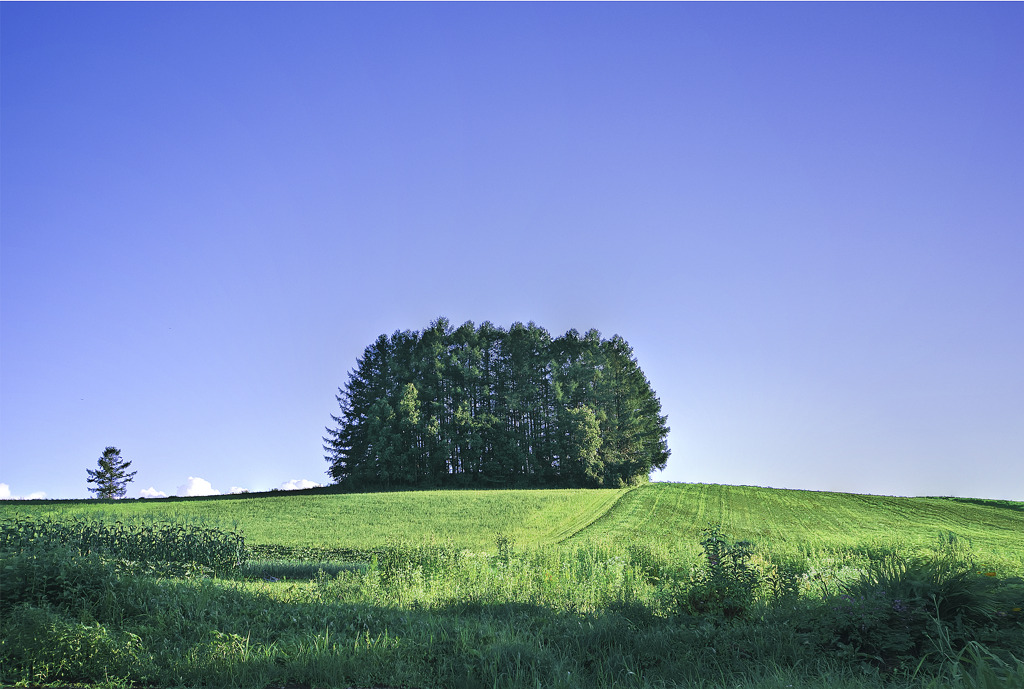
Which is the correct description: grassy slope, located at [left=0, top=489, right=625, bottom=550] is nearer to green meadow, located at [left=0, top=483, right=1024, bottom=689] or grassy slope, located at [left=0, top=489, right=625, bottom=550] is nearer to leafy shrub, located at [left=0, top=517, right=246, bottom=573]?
leafy shrub, located at [left=0, top=517, right=246, bottom=573]

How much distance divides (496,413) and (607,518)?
1959cm

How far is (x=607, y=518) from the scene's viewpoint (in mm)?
28266

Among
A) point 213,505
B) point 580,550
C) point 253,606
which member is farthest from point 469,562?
point 213,505

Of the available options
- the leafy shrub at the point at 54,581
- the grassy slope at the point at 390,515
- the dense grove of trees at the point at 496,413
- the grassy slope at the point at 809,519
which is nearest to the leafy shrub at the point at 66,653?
the leafy shrub at the point at 54,581

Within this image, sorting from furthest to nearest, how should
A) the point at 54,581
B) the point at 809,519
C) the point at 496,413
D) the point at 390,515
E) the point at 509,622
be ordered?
1. the point at 496,413
2. the point at 809,519
3. the point at 390,515
4. the point at 54,581
5. the point at 509,622

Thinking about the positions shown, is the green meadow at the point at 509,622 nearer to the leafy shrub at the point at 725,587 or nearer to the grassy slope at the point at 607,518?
the leafy shrub at the point at 725,587

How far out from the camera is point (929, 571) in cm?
708

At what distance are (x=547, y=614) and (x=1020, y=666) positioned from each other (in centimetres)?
542

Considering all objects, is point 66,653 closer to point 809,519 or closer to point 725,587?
point 725,587

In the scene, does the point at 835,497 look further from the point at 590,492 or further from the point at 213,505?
the point at 213,505

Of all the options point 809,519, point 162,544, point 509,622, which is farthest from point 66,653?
point 809,519

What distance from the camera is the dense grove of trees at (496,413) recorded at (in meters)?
43.3

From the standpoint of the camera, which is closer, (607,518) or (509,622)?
(509,622)

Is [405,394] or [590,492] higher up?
[405,394]
